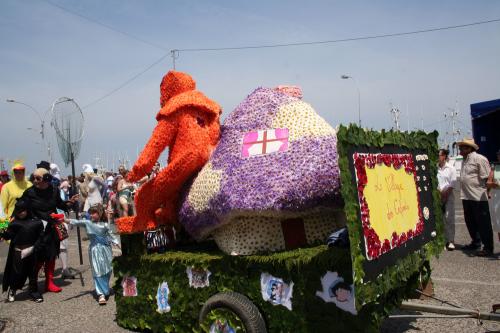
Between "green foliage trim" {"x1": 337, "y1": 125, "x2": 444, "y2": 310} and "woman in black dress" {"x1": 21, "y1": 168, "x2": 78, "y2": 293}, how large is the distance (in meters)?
→ 4.31

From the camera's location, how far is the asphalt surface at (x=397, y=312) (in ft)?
13.3

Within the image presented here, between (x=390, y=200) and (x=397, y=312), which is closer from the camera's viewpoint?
(x=390, y=200)

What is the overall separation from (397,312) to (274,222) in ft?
5.39

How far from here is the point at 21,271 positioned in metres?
5.77

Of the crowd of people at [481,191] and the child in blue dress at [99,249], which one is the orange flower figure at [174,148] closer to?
the child in blue dress at [99,249]

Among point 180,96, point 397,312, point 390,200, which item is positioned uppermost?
point 180,96

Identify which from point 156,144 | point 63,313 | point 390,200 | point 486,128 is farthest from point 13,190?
point 486,128

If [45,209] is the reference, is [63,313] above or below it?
below

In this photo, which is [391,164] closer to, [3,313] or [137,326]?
[137,326]

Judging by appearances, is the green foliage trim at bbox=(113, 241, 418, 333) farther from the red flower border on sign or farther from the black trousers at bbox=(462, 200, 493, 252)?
the black trousers at bbox=(462, 200, 493, 252)

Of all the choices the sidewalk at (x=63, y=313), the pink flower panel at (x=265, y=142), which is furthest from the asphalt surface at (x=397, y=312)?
the pink flower panel at (x=265, y=142)

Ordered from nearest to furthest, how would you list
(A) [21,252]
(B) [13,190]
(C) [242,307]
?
1. (C) [242,307]
2. (A) [21,252]
3. (B) [13,190]

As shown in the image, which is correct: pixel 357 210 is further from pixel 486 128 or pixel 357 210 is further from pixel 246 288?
pixel 486 128

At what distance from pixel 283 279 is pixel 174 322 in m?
1.20
